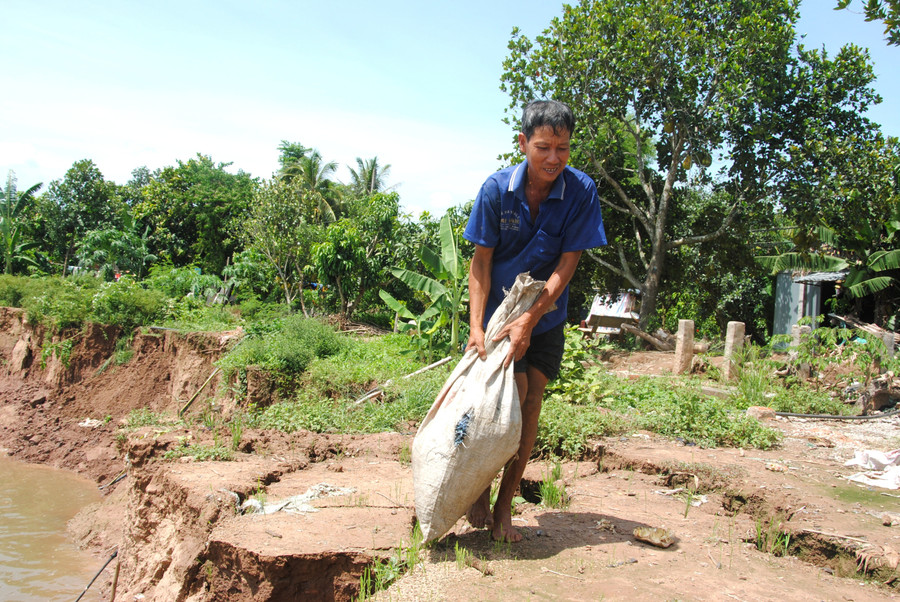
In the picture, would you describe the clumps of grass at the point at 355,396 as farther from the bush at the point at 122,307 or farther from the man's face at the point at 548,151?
the bush at the point at 122,307

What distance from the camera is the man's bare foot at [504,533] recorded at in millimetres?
2771

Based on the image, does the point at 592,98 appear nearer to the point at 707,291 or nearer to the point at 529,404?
the point at 707,291

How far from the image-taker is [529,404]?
2883 mm

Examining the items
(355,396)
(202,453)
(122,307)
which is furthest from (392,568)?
(122,307)

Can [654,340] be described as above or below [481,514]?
above

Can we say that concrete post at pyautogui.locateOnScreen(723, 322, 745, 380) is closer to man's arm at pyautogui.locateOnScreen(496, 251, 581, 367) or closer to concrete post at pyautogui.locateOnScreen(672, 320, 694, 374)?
concrete post at pyautogui.locateOnScreen(672, 320, 694, 374)

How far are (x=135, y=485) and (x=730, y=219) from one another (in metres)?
13.0

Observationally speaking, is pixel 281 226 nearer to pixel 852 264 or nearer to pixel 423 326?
pixel 423 326

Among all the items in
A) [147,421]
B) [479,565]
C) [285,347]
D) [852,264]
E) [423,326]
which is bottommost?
[147,421]

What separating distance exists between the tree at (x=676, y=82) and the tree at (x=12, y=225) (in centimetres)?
1928

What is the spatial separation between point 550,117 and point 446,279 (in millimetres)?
7766

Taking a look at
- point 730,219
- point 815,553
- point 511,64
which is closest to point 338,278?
point 511,64

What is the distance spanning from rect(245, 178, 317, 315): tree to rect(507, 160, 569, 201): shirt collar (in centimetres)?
1320

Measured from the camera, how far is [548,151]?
2.68 metres
